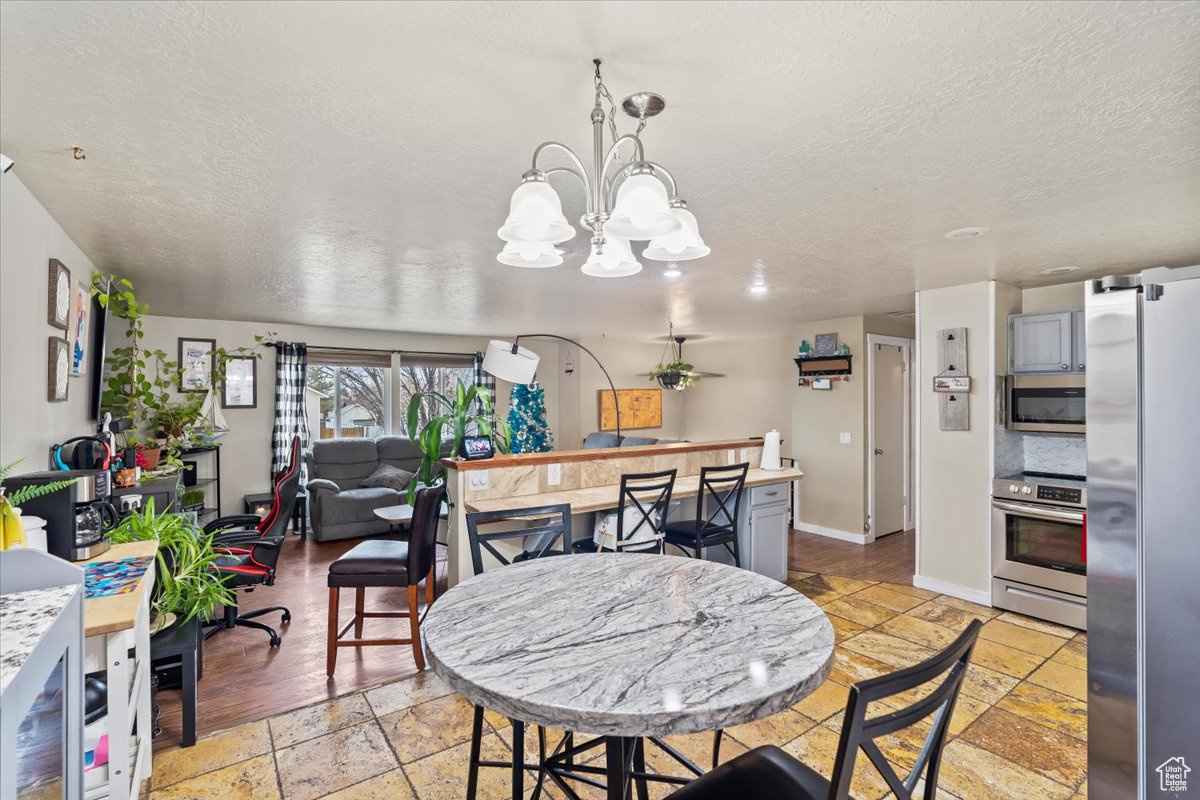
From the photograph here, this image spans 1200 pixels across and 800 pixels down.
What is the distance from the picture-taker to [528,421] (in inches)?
293

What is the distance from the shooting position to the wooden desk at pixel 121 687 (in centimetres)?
163

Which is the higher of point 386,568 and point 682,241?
point 682,241

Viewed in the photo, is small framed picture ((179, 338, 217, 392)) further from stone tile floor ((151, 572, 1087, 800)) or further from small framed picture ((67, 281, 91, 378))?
stone tile floor ((151, 572, 1087, 800))

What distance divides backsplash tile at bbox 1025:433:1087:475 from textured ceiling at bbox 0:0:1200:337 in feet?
4.26

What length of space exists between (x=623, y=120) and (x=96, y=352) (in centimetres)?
345

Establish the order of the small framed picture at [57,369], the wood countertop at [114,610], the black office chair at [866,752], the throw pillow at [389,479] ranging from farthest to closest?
the throw pillow at [389,479] < the small framed picture at [57,369] < the wood countertop at [114,610] < the black office chair at [866,752]

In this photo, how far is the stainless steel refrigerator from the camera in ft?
4.10

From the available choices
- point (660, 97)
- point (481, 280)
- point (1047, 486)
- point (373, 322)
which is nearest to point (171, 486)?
point (481, 280)

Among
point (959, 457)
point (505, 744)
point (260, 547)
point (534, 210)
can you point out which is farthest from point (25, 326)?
point (959, 457)

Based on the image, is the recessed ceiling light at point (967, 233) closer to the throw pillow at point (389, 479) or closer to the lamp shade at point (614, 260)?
the lamp shade at point (614, 260)

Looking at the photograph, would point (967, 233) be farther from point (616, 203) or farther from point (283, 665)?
point (283, 665)

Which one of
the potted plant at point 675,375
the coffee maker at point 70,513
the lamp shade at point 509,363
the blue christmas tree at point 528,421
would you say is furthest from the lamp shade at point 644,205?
the blue christmas tree at point 528,421

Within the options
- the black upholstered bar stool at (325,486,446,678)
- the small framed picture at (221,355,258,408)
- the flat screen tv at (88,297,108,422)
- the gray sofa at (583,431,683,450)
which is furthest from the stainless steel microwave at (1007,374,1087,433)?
the small framed picture at (221,355,258,408)

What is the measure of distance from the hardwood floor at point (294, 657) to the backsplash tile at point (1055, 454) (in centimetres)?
124
